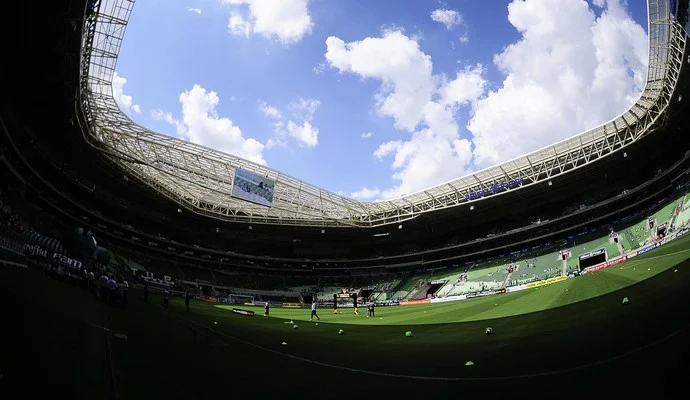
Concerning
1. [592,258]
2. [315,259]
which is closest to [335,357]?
[592,258]

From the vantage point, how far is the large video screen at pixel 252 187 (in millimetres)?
49406

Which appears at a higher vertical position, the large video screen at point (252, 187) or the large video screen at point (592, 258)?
the large video screen at point (252, 187)

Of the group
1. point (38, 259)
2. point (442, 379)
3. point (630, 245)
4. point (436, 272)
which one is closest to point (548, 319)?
point (442, 379)

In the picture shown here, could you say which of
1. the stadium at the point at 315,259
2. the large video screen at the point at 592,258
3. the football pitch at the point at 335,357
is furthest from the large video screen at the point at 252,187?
the large video screen at the point at 592,258

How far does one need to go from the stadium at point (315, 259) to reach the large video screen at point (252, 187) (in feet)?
0.84

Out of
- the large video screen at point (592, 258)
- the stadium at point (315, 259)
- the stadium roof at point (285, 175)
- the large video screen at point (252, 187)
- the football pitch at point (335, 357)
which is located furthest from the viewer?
the large video screen at point (252, 187)

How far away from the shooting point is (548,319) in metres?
16.1

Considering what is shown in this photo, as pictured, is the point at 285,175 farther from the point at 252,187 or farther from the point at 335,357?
the point at 335,357

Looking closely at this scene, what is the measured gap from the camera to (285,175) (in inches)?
2089

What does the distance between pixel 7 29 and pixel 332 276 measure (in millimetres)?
57047

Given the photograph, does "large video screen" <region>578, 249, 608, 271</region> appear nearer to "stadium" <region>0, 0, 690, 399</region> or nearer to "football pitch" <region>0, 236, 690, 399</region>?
"stadium" <region>0, 0, 690, 399</region>

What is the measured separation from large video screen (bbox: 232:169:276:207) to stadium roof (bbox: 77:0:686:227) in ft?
4.51

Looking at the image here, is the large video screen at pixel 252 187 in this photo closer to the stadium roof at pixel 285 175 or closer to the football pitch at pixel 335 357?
the stadium roof at pixel 285 175

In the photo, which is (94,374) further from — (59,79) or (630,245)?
(630,245)
